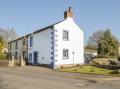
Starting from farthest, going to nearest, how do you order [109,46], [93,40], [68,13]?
1. [93,40]
2. [109,46]
3. [68,13]

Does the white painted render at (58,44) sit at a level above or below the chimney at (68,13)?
below

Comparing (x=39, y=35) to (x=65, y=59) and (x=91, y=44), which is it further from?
(x=91, y=44)

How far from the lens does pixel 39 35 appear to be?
128 ft

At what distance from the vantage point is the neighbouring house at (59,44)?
116 ft

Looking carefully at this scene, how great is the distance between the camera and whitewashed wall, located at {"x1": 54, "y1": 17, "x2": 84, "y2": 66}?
3547cm

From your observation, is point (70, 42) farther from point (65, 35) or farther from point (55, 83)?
point (55, 83)

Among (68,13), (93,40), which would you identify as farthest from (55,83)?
(93,40)

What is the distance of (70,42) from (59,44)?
2.37m

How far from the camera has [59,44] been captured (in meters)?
35.8

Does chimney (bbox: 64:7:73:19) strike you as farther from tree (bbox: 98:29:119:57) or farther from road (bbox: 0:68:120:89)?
tree (bbox: 98:29:119:57)

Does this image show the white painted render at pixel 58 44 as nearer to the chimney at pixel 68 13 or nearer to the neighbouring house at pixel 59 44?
the neighbouring house at pixel 59 44

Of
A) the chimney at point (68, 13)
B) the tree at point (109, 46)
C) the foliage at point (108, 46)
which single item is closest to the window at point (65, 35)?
the chimney at point (68, 13)

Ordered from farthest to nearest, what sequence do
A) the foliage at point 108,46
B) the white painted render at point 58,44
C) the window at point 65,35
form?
the foliage at point 108,46
the window at point 65,35
the white painted render at point 58,44

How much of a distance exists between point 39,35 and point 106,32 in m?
35.6
